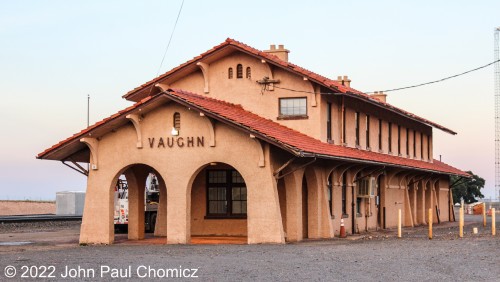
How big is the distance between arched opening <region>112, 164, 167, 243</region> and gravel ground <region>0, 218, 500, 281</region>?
434 centimetres

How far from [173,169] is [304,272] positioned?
10.9 m

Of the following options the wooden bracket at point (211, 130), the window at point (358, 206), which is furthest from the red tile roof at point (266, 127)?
the window at point (358, 206)

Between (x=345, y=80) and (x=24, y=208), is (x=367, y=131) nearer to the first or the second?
(x=345, y=80)

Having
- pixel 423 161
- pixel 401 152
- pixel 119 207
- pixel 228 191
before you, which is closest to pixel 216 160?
pixel 228 191

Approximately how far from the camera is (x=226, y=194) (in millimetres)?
31891

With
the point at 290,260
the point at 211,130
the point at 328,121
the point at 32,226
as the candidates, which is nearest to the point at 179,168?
the point at 211,130

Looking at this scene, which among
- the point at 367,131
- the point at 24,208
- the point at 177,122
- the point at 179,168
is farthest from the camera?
the point at 24,208

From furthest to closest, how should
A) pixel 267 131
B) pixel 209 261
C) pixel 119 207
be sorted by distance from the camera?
pixel 119 207
pixel 267 131
pixel 209 261

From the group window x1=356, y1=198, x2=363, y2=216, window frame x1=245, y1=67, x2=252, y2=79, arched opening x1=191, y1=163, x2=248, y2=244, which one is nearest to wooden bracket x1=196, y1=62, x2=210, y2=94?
window frame x1=245, y1=67, x2=252, y2=79

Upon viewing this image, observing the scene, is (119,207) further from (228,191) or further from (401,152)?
(401,152)

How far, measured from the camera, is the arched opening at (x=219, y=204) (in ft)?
104

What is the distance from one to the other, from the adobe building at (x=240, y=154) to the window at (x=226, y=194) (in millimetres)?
39

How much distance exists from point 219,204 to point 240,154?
5653mm

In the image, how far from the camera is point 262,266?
19062mm
